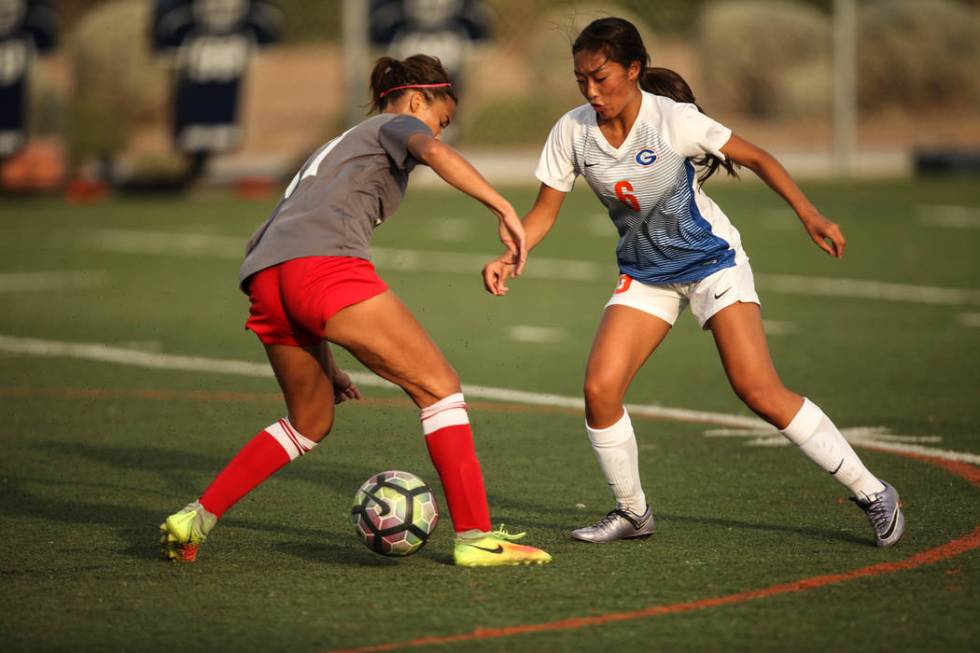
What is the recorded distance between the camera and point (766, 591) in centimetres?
570

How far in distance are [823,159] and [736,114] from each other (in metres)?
6.26

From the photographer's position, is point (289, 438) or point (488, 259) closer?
point (289, 438)

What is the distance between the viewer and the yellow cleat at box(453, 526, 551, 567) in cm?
608

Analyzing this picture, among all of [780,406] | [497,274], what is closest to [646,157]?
[497,274]

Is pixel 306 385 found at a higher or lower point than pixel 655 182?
lower

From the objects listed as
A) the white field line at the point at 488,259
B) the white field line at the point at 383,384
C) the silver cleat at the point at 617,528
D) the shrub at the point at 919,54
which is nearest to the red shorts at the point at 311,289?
the silver cleat at the point at 617,528

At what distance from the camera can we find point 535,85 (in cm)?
3253

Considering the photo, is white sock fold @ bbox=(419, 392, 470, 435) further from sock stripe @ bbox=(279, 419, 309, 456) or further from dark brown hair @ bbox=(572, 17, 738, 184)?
dark brown hair @ bbox=(572, 17, 738, 184)

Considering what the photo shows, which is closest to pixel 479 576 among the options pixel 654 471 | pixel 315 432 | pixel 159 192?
pixel 315 432

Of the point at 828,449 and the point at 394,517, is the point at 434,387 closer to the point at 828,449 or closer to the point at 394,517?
the point at 394,517

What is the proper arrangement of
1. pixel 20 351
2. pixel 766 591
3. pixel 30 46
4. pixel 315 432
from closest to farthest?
pixel 766 591 < pixel 315 432 < pixel 20 351 < pixel 30 46

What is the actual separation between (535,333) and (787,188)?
6960 mm

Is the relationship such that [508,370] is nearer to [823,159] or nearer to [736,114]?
[823,159]

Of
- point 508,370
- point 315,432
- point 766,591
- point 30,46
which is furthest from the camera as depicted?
point 30,46
